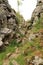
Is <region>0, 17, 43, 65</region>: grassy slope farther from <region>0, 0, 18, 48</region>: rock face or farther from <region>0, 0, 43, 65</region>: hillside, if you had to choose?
<region>0, 0, 18, 48</region>: rock face

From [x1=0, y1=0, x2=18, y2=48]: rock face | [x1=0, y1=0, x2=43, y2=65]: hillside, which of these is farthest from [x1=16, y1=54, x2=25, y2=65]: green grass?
[x1=0, y1=0, x2=18, y2=48]: rock face

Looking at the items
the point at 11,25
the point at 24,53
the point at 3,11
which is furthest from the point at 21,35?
the point at 24,53

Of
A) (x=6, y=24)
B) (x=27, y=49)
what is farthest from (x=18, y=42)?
(x=27, y=49)

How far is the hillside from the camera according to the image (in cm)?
1847

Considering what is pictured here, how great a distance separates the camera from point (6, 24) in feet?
88.3

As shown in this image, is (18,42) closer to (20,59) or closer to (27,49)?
(27,49)

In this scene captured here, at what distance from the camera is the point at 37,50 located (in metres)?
19.2

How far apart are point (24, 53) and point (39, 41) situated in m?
2.13

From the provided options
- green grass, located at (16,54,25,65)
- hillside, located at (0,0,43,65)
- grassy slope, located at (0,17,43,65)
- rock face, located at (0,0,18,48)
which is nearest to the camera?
green grass, located at (16,54,25,65)

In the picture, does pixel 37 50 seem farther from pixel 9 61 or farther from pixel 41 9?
pixel 41 9

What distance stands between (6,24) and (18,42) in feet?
12.2

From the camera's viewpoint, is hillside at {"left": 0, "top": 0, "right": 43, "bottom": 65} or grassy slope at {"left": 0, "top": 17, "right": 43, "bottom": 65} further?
grassy slope at {"left": 0, "top": 17, "right": 43, "bottom": 65}

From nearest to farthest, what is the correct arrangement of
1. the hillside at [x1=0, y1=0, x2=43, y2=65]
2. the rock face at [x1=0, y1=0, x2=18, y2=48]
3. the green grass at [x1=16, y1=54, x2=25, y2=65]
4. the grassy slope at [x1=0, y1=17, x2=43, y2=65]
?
the green grass at [x1=16, y1=54, x2=25, y2=65] → the hillside at [x1=0, y1=0, x2=43, y2=65] → the grassy slope at [x1=0, y1=17, x2=43, y2=65] → the rock face at [x1=0, y1=0, x2=18, y2=48]

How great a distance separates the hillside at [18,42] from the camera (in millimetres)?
18469
